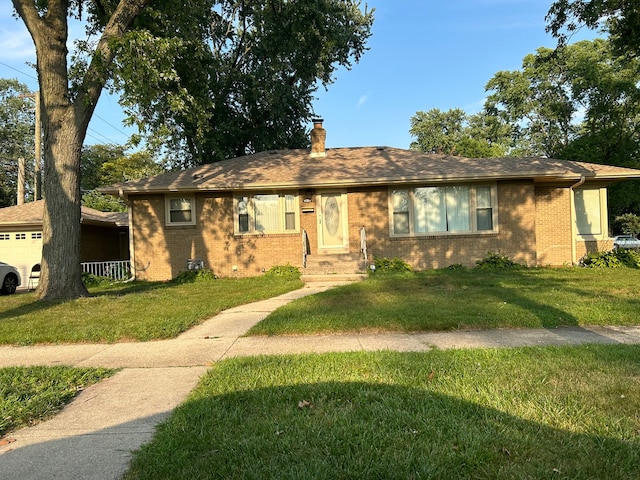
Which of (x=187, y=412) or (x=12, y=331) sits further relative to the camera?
(x=12, y=331)

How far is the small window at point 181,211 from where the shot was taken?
46.4ft

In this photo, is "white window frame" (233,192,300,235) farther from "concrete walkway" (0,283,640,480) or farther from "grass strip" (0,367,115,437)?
"grass strip" (0,367,115,437)

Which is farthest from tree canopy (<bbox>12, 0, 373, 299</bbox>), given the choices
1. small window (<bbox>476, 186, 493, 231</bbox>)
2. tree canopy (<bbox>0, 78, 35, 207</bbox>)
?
tree canopy (<bbox>0, 78, 35, 207</bbox>)

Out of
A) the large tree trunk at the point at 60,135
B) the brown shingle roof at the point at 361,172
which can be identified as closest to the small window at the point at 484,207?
the brown shingle roof at the point at 361,172

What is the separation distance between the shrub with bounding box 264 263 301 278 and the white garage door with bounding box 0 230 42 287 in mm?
11506

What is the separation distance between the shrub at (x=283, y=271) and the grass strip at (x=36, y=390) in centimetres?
867

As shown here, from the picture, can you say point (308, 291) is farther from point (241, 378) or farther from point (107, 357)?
point (241, 378)

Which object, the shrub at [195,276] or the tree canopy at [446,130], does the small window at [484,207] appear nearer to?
the shrub at [195,276]

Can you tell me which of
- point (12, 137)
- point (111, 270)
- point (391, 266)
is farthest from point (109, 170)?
point (391, 266)

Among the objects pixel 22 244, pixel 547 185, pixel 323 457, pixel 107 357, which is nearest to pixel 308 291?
pixel 107 357

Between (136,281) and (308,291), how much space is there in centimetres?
697

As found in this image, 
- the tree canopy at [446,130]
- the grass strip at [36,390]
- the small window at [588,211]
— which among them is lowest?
the grass strip at [36,390]

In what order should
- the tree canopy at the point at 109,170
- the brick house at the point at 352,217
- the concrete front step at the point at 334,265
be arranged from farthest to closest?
the tree canopy at the point at 109,170 < the brick house at the point at 352,217 < the concrete front step at the point at 334,265

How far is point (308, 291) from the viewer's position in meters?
10.3
